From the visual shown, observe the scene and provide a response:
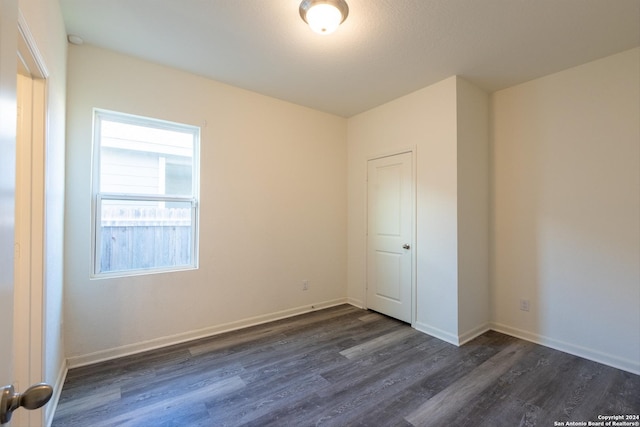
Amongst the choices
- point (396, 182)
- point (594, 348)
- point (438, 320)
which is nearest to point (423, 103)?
point (396, 182)

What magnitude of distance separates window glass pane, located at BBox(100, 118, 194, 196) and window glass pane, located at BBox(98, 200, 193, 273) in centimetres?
16

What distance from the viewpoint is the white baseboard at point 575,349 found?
2391 mm

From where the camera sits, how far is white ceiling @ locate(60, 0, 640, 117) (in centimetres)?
202

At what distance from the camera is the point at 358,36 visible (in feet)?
7.63

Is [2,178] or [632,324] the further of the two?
[632,324]

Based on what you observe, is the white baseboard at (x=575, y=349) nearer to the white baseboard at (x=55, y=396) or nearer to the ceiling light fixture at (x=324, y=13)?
the ceiling light fixture at (x=324, y=13)

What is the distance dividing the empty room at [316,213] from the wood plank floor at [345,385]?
0.07 feet

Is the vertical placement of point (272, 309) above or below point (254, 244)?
below

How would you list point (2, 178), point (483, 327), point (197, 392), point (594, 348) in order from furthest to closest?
point (483, 327) < point (594, 348) < point (197, 392) < point (2, 178)

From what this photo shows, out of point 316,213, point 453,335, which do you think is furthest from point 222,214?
point 453,335

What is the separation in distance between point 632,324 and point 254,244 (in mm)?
3545

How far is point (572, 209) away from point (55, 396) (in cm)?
442

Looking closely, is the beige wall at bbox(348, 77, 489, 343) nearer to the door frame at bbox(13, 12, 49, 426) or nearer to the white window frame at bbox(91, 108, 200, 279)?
the white window frame at bbox(91, 108, 200, 279)

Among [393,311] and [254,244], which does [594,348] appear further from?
[254,244]
